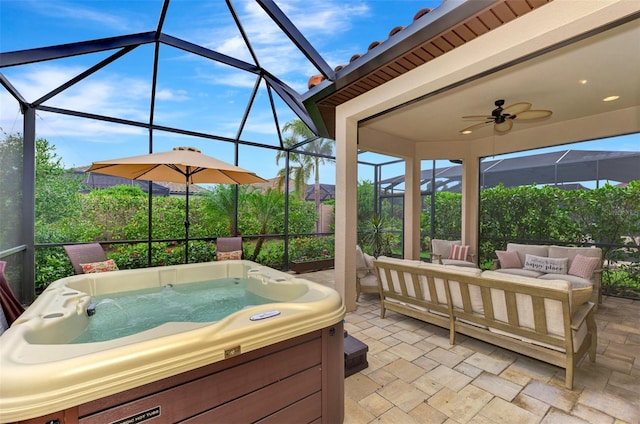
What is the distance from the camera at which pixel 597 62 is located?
10.5 feet

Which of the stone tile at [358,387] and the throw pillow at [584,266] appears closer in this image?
the stone tile at [358,387]

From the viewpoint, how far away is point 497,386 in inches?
93.6

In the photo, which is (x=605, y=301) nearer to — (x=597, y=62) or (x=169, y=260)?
(x=597, y=62)

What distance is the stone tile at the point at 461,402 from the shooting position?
2.05m

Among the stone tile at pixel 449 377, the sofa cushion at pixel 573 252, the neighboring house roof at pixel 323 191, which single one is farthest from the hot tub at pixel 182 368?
the neighboring house roof at pixel 323 191

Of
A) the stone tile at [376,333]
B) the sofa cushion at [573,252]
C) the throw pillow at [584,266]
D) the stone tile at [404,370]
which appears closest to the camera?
the stone tile at [404,370]

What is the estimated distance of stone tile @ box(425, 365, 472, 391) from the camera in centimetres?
240

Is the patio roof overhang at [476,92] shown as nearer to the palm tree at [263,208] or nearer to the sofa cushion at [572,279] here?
the palm tree at [263,208]

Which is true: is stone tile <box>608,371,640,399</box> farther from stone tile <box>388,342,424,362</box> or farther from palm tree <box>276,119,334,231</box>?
palm tree <box>276,119,334,231</box>

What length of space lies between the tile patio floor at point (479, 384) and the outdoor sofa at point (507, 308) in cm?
18

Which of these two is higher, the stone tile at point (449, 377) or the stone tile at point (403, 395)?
the stone tile at point (449, 377)

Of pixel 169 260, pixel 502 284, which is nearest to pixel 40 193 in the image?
pixel 169 260

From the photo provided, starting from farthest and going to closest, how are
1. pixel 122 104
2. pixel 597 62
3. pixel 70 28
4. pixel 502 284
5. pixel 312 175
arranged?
1. pixel 312 175
2. pixel 122 104
3. pixel 70 28
4. pixel 597 62
5. pixel 502 284

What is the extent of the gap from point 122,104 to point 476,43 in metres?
5.11
